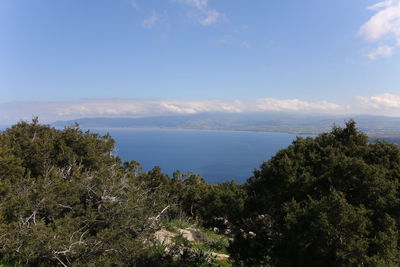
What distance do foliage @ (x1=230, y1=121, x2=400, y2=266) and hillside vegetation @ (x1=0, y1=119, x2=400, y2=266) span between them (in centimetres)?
3

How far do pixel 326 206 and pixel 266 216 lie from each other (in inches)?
Answer: 98.1

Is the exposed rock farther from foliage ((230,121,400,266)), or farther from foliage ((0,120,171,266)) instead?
foliage ((230,121,400,266))

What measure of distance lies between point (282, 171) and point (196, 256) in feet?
16.1

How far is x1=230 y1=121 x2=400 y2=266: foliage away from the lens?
19.8ft

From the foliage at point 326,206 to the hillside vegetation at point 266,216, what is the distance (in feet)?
0.08

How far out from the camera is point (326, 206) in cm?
629

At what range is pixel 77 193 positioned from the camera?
10234 millimetres

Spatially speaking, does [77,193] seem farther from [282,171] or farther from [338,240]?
[338,240]

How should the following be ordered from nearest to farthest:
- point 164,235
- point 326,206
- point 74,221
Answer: point 326,206 → point 74,221 → point 164,235

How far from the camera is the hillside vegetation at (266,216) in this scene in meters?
6.22

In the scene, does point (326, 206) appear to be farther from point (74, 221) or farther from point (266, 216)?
point (74, 221)

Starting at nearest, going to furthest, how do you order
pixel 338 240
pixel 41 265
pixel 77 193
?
pixel 338 240
pixel 41 265
pixel 77 193

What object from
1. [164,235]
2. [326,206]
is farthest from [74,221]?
[326,206]

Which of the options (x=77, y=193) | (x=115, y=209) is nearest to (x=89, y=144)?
(x=77, y=193)
